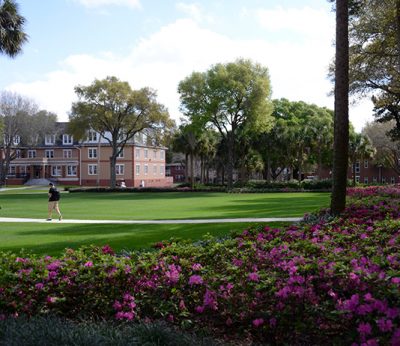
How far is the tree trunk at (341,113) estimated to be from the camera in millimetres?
13703

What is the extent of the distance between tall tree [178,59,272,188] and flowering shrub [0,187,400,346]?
46.6m

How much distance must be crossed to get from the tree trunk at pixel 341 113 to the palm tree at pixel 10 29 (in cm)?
2013

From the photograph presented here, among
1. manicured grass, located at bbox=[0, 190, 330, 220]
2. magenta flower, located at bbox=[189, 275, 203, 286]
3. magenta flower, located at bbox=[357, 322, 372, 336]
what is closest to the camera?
magenta flower, located at bbox=[357, 322, 372, 336]

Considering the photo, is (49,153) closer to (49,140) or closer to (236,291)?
(49,140)

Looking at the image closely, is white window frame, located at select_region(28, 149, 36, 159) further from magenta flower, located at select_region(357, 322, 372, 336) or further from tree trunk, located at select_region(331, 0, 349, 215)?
magenta flower, located at select_region(357, 322, 372, 336)

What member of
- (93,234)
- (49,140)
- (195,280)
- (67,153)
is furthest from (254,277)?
(49,140)

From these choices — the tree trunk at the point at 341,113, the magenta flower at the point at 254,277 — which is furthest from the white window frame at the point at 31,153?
the magenta flower at the point at 254,277

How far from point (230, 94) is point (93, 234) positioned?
130 feet

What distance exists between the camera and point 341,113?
13.7m

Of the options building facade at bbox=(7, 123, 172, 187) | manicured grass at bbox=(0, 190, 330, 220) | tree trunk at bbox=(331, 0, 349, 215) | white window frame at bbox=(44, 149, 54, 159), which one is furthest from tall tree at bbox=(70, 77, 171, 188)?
tree trunk at bbox=(331, 0, 349, 215)

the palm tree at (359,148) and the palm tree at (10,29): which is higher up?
the palm tree at (10,29)

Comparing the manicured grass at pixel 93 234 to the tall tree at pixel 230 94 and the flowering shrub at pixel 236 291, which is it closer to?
the flowering shrub at pixel 236 291

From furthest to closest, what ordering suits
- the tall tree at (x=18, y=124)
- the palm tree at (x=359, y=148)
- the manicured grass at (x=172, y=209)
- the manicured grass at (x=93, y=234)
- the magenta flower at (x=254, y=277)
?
the tall tree at (x=18, y=124) → the palm tree at (x=359, y=148) → the manicured grass at (x=172, y=209) → the manicured grass at (x=93, y=234) → the magenta flower at (x=254, y=277)

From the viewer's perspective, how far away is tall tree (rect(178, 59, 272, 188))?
5278cm
